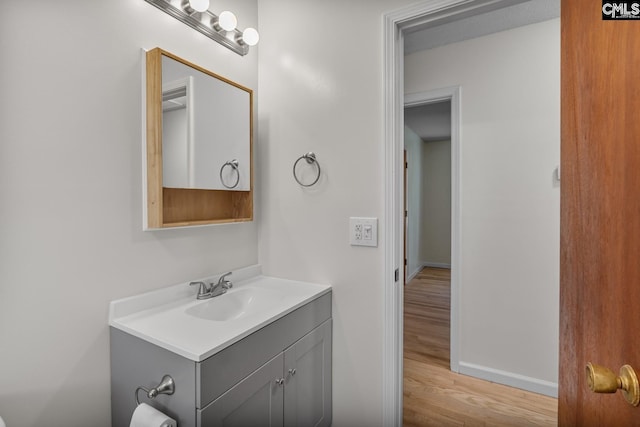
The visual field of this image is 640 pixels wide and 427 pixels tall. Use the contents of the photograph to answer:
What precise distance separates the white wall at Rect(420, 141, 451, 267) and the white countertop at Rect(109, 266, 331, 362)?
4.72 meters

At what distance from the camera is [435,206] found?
575 cm

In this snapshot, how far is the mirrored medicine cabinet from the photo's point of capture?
1.16 metres

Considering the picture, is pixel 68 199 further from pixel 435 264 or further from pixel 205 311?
pixel 435 264

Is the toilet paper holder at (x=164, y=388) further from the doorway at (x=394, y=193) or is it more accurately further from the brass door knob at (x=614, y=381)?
the brass door knob at (x=614, y=381)

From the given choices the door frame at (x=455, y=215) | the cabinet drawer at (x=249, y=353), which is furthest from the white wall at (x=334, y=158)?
the door frame at (x=455, y=215)

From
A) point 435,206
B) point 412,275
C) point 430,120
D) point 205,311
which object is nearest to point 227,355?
point 205,311

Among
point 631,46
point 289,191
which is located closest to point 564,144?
point 631,46

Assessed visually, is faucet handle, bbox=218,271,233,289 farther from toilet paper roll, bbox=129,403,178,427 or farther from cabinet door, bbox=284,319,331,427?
toilet paper roll, bbox=129,403,178,427

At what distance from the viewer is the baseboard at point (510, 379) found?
197 cm

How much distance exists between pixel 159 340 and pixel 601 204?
1144mm

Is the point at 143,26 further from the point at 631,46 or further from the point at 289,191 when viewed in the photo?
the point at 631,46

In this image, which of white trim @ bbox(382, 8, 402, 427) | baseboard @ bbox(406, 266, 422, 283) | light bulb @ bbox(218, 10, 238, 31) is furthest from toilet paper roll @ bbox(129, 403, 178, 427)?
baseboard @ bbox(406, 266, 422, 283)

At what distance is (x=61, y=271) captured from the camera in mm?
987

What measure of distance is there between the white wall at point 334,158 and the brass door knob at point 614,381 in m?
0.86
